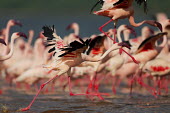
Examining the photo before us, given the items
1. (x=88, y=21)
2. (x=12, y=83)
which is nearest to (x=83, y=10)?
(x=88, y=21)

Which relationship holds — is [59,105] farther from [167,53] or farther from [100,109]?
[167,53]

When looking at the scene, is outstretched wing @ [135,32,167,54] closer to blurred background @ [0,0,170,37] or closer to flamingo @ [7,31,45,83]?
flamingo @ [7,31,45,83]

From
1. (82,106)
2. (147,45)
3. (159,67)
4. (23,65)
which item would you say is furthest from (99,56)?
(23,65)

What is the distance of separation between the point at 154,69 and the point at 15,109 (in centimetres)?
457

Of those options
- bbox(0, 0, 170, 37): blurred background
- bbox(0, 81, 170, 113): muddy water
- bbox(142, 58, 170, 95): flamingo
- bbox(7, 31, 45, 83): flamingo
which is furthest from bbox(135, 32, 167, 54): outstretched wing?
bbox(0, 0, 170, 37): blurred background

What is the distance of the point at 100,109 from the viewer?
25.8ft

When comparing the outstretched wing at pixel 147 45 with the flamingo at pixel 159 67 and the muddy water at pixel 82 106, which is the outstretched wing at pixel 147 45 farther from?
the muddy water at pixel 82 106

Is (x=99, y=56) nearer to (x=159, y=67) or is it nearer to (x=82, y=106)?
(x=159, y=67)

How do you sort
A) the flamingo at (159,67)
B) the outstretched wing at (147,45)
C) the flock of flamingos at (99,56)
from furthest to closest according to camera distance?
the flamingo at (159,67)
the outstretched wing at (147,45)
the flock of flamingos at (99,56)

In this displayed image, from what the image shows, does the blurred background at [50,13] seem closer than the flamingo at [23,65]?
No

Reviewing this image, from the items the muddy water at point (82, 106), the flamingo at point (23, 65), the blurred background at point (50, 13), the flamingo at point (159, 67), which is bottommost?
the muddy water at point (82, 106)

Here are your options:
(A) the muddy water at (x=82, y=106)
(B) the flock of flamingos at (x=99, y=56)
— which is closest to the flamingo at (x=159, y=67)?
(B) the flock of flamingos at (x=99, y=56)

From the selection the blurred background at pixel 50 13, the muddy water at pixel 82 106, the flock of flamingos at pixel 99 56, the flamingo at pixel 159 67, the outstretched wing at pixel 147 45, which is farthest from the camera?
the blurred background at pixel 50 13

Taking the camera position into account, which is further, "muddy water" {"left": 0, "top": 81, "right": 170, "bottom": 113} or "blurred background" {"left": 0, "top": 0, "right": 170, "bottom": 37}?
"blurred background" {"left": 0, "top": 0, "right": 170, "bottom": 37}
